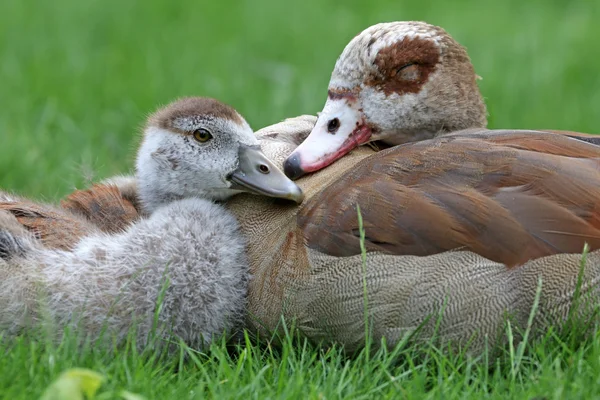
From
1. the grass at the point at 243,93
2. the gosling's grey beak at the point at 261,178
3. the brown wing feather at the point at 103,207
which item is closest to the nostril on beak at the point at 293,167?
the gosling's grey beak at the point at 261,178

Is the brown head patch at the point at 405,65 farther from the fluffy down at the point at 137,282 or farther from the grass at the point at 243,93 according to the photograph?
the grass at the point at 243,93

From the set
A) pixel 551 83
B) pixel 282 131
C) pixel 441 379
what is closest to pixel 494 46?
pixel 551 83

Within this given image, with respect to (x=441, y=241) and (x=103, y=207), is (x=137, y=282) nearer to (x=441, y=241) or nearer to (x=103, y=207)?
(x=103, y=207)

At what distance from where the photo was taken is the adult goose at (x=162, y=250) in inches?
134

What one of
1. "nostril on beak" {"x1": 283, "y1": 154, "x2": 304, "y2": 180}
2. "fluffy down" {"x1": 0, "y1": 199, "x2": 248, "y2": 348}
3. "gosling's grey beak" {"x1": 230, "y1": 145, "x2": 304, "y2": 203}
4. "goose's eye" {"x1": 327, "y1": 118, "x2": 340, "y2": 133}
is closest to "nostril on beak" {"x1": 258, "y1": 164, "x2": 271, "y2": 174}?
"gosling's grey beak" {"x1": 230, "y1": 145, "x2": 304, "y2": 203}

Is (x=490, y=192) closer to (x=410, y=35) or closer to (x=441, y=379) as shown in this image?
(x=441, y=379)

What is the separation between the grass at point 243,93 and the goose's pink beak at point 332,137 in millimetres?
762

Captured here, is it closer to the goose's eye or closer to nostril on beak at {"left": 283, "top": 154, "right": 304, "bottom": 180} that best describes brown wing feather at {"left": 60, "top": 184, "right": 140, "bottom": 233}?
nostril on beak at {"left": 283, "top": 154, "right": 304, "bottom": 180}

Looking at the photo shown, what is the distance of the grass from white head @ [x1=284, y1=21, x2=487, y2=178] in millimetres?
901

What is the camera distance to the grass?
10.1ft

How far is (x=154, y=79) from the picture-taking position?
23.7 feet

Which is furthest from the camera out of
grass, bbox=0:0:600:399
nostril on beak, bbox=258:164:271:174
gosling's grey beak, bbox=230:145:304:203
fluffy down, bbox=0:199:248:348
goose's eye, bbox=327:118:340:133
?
goose's eye, bbox=327:118:340:133

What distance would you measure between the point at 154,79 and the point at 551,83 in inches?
120

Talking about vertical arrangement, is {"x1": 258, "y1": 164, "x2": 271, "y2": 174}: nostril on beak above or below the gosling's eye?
below
